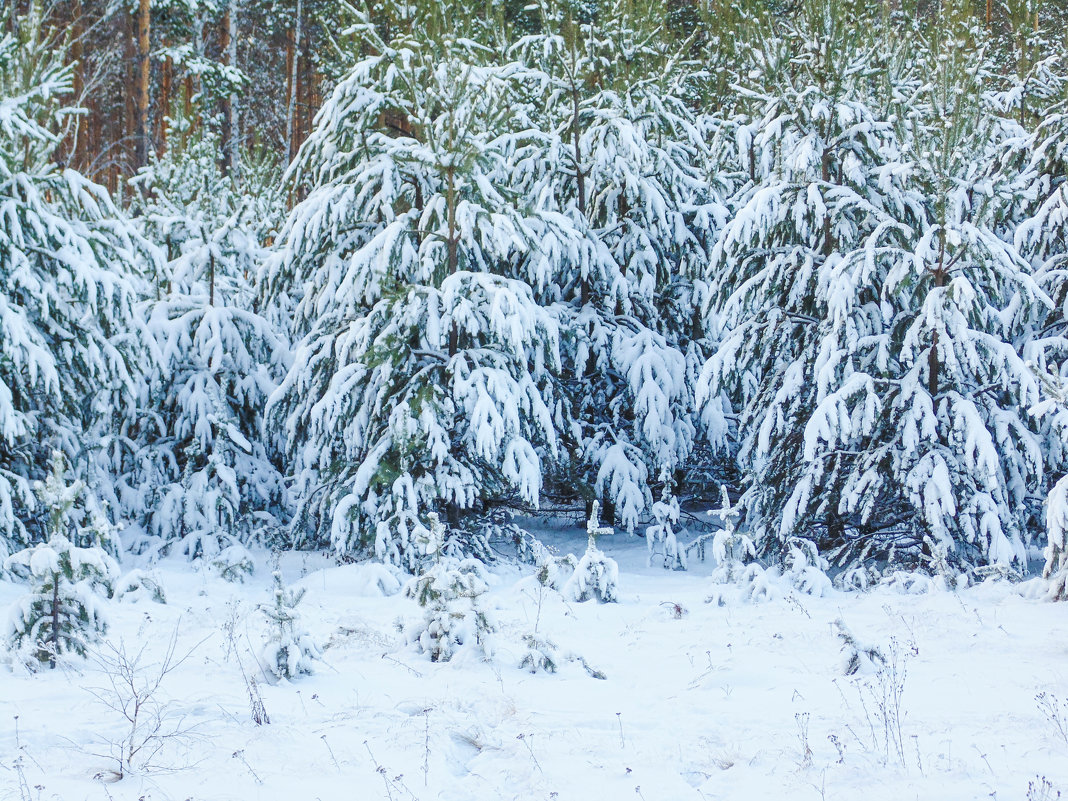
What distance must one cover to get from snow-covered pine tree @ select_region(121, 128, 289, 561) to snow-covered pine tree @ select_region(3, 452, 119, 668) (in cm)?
417

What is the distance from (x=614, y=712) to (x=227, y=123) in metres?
26.7

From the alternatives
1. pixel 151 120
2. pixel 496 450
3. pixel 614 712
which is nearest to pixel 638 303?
pixel 496 450

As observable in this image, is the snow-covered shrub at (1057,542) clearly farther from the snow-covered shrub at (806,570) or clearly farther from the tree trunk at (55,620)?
the tree trunk at (55,620)

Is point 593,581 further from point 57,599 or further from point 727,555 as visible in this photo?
point 57,599

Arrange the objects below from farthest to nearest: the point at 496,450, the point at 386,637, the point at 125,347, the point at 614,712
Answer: the point at 125,347 → the point at 496,450 → the point at 386,637 → the point at 614,712

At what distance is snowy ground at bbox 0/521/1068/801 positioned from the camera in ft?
13.4

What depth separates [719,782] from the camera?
13.5ft

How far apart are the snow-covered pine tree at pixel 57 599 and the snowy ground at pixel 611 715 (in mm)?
191

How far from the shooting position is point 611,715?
4.96 metres

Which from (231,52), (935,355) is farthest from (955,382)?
(231,52)

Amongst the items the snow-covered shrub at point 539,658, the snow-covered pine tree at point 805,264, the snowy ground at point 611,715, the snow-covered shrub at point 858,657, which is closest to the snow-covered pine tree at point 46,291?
the snowy ground at point 611,715

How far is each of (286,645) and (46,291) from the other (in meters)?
4.86

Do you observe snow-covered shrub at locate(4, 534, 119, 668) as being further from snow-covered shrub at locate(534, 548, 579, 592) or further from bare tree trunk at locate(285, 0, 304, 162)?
bare tree trunk at locate(285, 0, 304, 162)

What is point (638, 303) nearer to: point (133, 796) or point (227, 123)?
point (133, 796)
